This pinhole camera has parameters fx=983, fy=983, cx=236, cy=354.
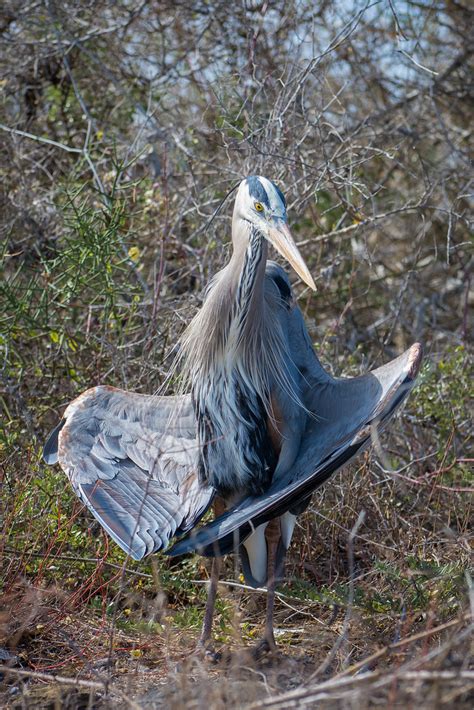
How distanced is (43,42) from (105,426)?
288 centimetres

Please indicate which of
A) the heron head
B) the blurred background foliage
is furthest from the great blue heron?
the blurred background foliage

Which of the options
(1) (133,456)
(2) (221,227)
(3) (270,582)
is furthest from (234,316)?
(2) (221,227)

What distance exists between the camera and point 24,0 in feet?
19.4

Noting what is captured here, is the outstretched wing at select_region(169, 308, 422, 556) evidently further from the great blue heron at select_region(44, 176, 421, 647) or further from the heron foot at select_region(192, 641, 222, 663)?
the heron foot at select_region(192, 641, 222, 663)

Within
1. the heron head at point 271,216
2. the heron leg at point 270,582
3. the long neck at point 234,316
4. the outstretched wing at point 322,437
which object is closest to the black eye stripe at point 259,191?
the heron head at point 271,216

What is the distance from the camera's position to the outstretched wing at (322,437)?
11.2ft

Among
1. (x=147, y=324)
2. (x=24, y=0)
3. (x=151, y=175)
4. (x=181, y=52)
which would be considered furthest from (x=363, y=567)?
(x=24, y=0)

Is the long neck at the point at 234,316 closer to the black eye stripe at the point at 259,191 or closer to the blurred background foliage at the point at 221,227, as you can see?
the black eye stripe at the point at 259,191

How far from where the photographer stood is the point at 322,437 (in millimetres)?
3795

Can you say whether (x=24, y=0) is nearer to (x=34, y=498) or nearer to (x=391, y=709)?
(x=34, y=498)

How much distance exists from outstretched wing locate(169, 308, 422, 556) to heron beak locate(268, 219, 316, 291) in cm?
45

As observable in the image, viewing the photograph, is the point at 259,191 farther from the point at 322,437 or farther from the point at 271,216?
the point at 322,437

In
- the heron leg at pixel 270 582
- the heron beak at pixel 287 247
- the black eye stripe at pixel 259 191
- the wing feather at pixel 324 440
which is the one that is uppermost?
the black eye stripe at pixel 259 191

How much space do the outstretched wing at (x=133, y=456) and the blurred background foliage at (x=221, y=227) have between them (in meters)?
0.22
